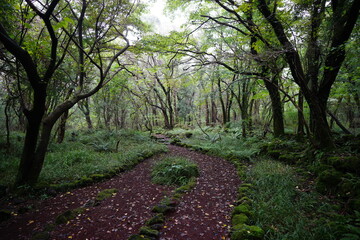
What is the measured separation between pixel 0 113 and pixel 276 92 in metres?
16.5

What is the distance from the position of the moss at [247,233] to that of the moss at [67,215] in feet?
10.5

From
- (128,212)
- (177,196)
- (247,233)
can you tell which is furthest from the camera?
(177,196)

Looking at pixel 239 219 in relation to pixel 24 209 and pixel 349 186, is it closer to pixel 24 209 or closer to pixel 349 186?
pixel 349 186

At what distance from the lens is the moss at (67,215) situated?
134 inches

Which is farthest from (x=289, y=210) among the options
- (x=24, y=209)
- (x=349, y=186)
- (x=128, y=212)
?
(x=24, y=209)

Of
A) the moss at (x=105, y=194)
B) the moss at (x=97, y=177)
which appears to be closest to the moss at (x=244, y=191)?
the moss at (x=105, y=194)

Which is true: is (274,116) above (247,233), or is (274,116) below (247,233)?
above

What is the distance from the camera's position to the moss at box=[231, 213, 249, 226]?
3.09 m

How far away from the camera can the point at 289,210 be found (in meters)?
3.29

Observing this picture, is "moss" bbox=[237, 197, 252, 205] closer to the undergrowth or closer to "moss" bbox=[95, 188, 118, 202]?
the undergrowth

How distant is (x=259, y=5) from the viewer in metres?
5.54

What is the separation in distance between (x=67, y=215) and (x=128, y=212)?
123 cm

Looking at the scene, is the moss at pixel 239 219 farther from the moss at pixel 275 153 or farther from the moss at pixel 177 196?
the moss at pixel 275 153

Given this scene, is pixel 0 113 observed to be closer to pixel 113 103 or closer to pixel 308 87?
pixel 113 103
